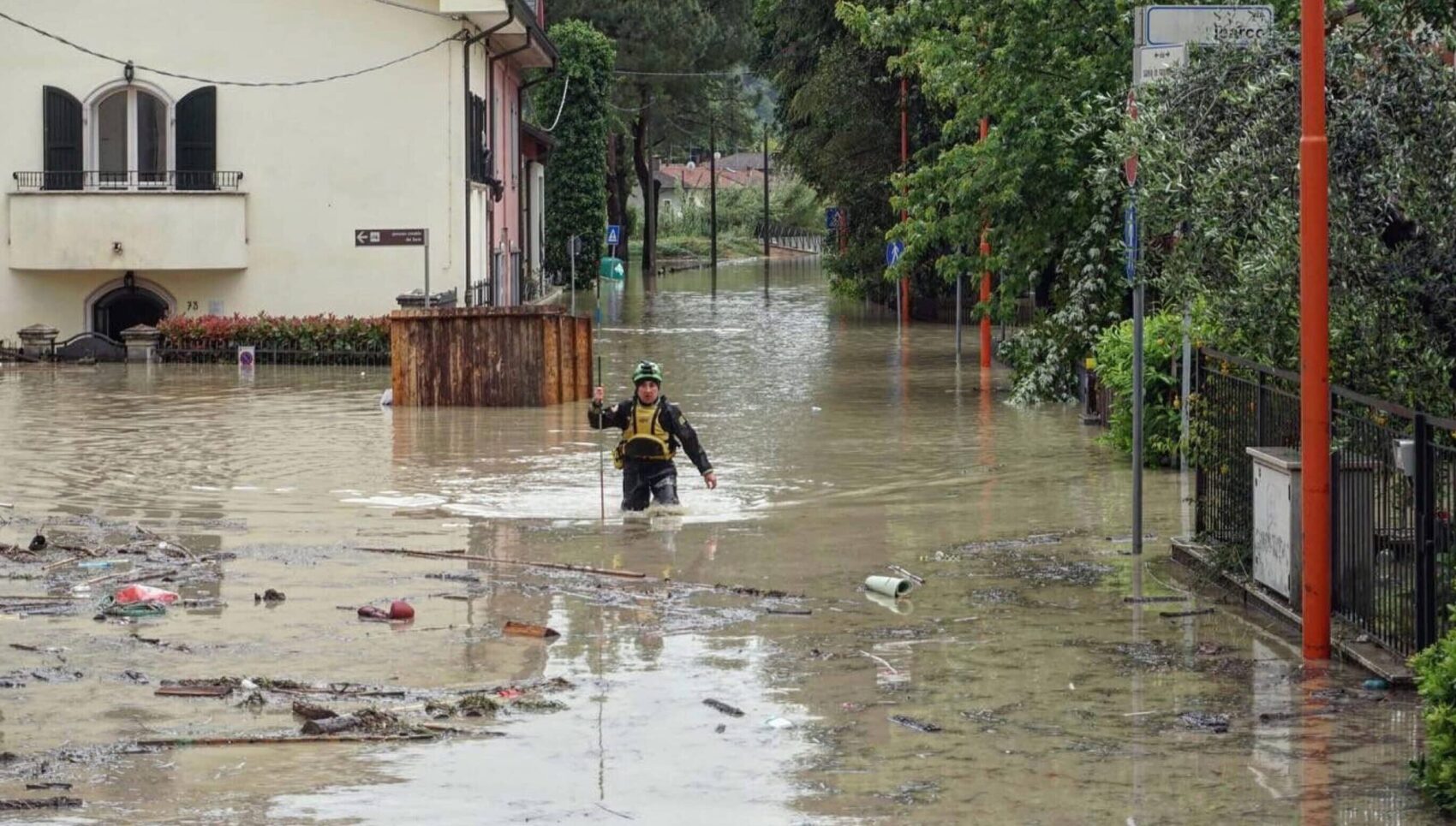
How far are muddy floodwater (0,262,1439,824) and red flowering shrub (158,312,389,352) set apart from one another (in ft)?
45.3

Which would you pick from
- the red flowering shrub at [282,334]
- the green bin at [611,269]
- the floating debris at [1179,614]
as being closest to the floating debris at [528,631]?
the floating debris at [1179,614]

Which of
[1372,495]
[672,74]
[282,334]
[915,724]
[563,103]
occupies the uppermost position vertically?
[672,74]

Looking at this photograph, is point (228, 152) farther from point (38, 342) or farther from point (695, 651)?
point (695, 651)

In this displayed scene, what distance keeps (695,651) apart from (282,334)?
26918 millimetres

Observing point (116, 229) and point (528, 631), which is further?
point (116, 229)

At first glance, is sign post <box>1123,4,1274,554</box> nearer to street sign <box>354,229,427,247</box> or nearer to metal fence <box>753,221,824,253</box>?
street sign <box>354,229,427,247</box>

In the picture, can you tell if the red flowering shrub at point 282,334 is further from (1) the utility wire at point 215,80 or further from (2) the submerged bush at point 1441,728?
(2) the submerged bush at point 1441,728

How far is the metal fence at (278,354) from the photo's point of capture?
36406 mm

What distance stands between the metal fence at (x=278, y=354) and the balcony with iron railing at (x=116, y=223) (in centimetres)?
231

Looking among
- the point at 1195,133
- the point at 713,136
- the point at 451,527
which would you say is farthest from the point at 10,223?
the point at 713,136

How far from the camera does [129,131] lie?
39.3m

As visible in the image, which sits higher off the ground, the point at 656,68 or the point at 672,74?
the point at 656,68

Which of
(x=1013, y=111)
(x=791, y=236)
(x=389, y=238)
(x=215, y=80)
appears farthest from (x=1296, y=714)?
(x=791, y=236)

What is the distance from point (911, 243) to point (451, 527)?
13.4 metres
